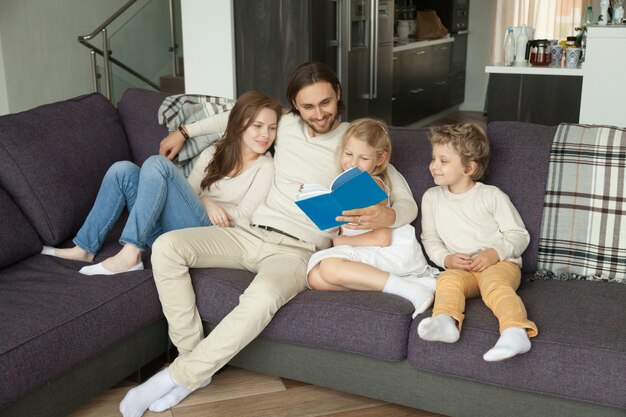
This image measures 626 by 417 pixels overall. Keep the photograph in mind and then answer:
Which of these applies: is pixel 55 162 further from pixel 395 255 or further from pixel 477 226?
pixel 477 226

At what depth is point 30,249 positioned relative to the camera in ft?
8.34

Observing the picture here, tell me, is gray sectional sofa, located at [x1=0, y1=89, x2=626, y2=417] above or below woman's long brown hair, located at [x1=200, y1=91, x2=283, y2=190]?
below

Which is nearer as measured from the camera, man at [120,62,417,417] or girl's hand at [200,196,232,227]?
man at [120,62,417,417]

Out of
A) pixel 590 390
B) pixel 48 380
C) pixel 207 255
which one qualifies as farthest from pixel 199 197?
pixel 590 390

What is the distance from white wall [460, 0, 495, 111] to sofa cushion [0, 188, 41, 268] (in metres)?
6.72

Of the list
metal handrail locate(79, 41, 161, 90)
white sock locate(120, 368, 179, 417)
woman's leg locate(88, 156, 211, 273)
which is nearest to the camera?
white sock locate(120, 368, 179, 417)

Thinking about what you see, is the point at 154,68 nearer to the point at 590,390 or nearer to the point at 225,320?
the point at 225,320

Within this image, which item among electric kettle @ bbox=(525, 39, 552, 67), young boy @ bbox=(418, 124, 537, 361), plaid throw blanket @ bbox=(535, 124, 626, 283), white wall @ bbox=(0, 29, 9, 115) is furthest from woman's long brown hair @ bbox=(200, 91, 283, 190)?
white wall @ bbox=(0, 29, 9, 115)

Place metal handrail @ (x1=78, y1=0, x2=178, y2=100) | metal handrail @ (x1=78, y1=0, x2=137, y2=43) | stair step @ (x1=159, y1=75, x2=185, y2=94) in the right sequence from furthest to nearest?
1. stair step @ (x1=159, y1=75, x2=185, y2=94)
2. metal handrail @ (x1=78, y1=0, x2=178, y2=100)
3. metal handrail @ (x1=78, y1=0, x2=137, y2=43)

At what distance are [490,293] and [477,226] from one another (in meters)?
0.33

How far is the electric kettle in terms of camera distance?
4547 millimetres

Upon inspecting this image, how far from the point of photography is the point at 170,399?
7.30 feet

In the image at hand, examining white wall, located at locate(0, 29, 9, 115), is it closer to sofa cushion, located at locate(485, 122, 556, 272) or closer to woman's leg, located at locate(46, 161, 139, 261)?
woman's leg, located at locate(46, 161, 139, 261)

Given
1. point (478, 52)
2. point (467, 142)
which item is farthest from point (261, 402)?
point (478, 52)
